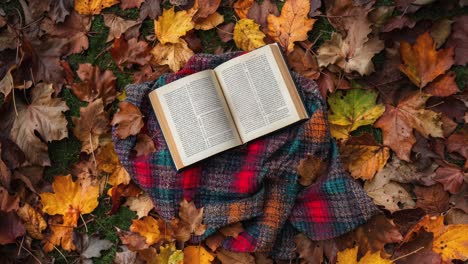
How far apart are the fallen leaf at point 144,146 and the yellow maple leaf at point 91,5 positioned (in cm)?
55

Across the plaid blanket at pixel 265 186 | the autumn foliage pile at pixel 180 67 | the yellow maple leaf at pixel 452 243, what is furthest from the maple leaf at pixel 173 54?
the yellow maple leaf at pixel 452 243

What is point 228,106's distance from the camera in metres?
1.74

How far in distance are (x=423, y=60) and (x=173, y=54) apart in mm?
888

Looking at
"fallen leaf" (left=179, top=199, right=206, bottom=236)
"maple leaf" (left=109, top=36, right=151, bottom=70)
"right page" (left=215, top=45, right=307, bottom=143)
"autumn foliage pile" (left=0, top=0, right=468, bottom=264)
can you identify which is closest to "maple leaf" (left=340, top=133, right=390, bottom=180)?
"autumn foliage pile" (left=0, top=0, right=468, bottom=264)

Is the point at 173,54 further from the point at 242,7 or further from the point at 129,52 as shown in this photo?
the point at 242,7

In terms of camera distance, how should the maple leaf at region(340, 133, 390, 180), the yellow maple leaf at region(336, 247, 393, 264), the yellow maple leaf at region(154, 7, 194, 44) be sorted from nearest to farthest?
the yellow maple leaf at region(336, 247, 393, 264)
the maple leaf at region(340, 133, 390, 180)
the yellow maple leaf at region(154, 7, 194, 44)

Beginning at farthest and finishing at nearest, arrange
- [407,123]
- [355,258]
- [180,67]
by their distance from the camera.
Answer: [180,67] → [407,123] → [355,258]

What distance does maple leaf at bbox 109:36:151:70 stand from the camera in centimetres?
193

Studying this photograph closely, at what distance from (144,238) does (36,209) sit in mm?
416

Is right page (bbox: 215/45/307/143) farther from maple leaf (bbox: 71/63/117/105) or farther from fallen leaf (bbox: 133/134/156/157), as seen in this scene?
maple leaf (bbox: 71/63/117/105)

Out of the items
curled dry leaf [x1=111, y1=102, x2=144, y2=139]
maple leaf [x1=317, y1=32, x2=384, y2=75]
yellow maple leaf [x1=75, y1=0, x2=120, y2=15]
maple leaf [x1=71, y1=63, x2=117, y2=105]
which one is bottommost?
curled dry leaf [x1=111, y1=102, x2=144, y2=139]

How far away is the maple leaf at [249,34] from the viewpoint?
6.18 ft

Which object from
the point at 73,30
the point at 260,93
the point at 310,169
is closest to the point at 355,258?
the point at 310,169

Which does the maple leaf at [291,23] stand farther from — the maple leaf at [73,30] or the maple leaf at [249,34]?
the maple leaf at [73,30]
